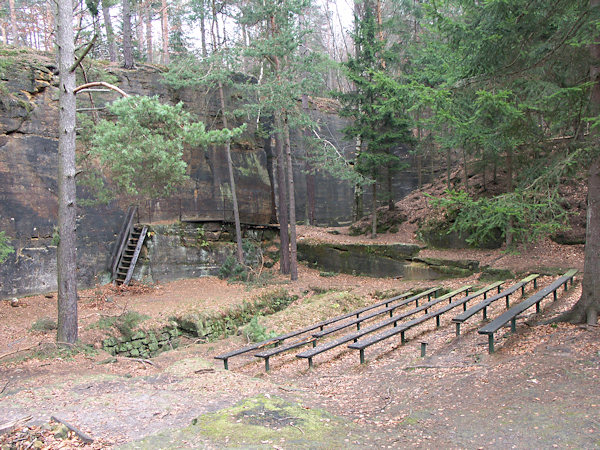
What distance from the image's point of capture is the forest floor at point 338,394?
389cm

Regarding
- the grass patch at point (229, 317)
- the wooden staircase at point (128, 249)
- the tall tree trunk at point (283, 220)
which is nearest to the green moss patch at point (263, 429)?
the grass patch at point (229, 317)

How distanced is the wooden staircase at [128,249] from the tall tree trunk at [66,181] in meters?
6.14

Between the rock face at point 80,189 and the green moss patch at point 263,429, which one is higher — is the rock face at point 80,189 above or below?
above

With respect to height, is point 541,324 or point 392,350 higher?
point 541,324

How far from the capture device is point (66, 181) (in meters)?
7.81

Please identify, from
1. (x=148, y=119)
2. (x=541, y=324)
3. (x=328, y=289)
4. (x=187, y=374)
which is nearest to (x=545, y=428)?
(x=541, y=324)

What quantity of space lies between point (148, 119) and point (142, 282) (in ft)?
26.4

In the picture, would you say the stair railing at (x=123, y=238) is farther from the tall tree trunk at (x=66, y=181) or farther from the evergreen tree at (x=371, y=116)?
the evergreen tree at (x=371, y=116)

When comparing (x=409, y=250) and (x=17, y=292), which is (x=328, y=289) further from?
(x=17, y=292)

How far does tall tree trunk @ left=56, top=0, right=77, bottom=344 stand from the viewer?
7.81m

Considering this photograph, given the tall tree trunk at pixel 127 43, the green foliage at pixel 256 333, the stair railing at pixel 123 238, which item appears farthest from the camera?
the tall tree trunk at pixel 127 43

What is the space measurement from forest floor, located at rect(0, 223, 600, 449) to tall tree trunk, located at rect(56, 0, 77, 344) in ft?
2.42

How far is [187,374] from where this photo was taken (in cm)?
671

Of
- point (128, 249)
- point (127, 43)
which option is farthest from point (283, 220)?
point (127, 43)
